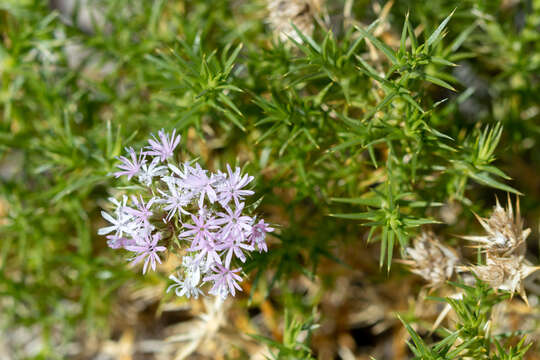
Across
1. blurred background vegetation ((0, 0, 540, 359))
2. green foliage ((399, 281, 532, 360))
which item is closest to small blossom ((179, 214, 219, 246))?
blurred background vegetation ((0, 0, 540, 359))

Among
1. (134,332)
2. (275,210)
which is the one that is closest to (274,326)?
(275,210)

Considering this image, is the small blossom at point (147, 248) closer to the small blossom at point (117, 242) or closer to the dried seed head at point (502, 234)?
the small blossom at point (117, 242)

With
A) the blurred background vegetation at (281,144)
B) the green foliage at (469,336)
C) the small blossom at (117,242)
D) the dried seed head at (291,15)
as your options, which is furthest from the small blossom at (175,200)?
the dried seed head at (291,15)

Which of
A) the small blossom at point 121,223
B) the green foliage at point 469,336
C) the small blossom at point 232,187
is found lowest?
the green foliage at point 469,336

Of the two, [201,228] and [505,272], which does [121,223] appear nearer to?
[201,228]

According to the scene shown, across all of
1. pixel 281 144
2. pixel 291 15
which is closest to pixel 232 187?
pixel 281 144

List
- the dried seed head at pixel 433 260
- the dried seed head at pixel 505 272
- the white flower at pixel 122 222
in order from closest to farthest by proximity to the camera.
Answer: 1. the white flower at pixel 122 222
2. the dried seed head at pixel 505 272
3. the dried seed head at pixel 433 260
